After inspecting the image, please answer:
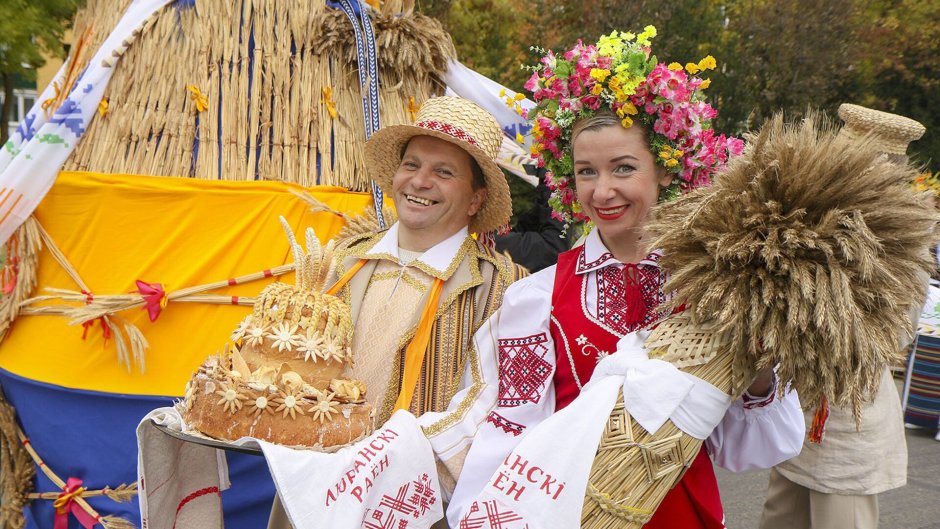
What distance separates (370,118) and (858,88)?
485 inches

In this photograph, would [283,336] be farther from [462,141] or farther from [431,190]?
[462,141]

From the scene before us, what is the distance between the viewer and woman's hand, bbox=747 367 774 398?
202cm

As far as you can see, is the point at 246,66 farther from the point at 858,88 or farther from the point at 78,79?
the point at 858,88

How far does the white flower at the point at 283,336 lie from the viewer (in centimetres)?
228

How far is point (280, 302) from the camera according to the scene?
238cm

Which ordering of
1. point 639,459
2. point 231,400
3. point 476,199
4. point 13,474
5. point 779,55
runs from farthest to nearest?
point 779,55 → point 13,474 → point 476,199 → point 231,400 → point 639,459

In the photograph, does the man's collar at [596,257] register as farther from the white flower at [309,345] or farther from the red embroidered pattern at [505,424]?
the white flower at [309,345]

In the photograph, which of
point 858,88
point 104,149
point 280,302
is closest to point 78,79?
point 104,149

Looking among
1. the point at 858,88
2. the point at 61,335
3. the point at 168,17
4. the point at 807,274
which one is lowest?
the point at 61,335

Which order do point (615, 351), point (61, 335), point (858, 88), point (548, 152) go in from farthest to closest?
1. point (858, 88)
2. point (61, 335)
3. point (548, 152)
4. point (615, 351)

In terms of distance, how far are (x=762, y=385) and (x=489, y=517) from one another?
0.76 m

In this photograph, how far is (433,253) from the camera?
2900mm

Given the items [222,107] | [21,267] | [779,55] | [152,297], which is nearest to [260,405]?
[152,297]

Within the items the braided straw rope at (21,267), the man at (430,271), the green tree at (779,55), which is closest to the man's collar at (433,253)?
the man at (430,271)
